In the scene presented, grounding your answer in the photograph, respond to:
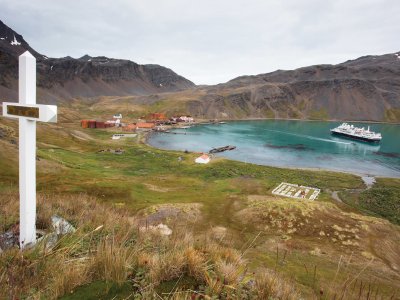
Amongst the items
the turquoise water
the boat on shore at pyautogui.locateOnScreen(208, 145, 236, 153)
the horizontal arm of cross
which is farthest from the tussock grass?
the boat on shore at pyautogui.locateOnScreen(208, 145, 236, 153)

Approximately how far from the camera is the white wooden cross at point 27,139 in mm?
8500

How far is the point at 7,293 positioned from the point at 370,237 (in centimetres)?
3010

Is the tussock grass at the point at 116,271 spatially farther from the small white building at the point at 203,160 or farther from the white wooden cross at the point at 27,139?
the small white building at the point at 203,160

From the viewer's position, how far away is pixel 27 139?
875 centimetres

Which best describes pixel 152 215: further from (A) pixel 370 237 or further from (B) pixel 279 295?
(B) pixel 279 295

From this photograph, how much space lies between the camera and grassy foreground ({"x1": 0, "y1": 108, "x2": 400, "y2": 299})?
21.6ft

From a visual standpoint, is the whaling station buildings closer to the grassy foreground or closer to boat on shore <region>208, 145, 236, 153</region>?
the grassy foreground

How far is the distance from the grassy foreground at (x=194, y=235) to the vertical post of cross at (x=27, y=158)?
4.09 feet

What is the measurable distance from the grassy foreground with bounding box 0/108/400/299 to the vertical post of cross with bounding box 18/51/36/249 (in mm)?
1246

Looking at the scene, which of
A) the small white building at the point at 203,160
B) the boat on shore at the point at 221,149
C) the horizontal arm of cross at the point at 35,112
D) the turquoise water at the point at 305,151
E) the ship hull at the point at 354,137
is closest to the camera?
the horizontal arm of cross at the point at 35,112

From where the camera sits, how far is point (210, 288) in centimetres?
641

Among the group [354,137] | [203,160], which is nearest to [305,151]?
[203,160]

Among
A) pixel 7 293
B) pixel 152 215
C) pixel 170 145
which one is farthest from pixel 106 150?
pixel 7 293

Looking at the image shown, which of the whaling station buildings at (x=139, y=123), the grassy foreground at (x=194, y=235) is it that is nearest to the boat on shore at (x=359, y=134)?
the grassy foreground at (x=194, y=235)
